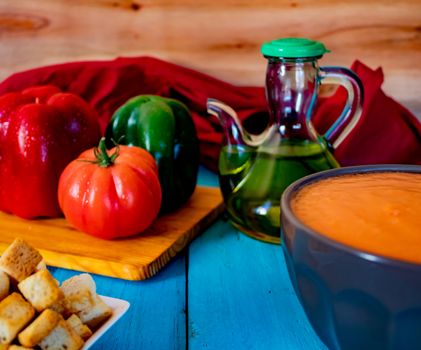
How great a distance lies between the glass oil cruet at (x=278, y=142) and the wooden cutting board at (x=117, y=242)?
73 mm

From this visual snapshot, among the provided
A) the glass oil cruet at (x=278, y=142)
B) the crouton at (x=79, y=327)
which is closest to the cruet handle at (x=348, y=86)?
the glass oil cruet at (x=278, y=142)

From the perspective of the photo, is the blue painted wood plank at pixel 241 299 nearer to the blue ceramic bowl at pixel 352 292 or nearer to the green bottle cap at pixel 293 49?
the blue ceramic bowl at pixel 352 292

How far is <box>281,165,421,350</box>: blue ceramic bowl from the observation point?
41 cm

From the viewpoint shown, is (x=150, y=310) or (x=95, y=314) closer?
(x=95, y=314)

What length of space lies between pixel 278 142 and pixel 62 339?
1.35ft

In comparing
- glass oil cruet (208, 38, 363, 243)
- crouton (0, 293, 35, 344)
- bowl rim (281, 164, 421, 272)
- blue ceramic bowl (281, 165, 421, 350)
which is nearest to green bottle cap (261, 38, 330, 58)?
glass oil cruet (208, 38, 363, 243)

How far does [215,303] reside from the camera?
0.67m

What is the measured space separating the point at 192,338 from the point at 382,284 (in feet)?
0.80

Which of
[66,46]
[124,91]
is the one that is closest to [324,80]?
[124,91]

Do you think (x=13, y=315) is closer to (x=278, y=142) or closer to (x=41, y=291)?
(x=41, y=291)

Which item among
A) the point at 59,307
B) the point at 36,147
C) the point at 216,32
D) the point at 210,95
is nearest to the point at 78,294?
the point at 59,307

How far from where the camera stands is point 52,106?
2.86 ft

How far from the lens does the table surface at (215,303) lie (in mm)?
598

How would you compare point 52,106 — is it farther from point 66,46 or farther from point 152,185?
point 66,46
